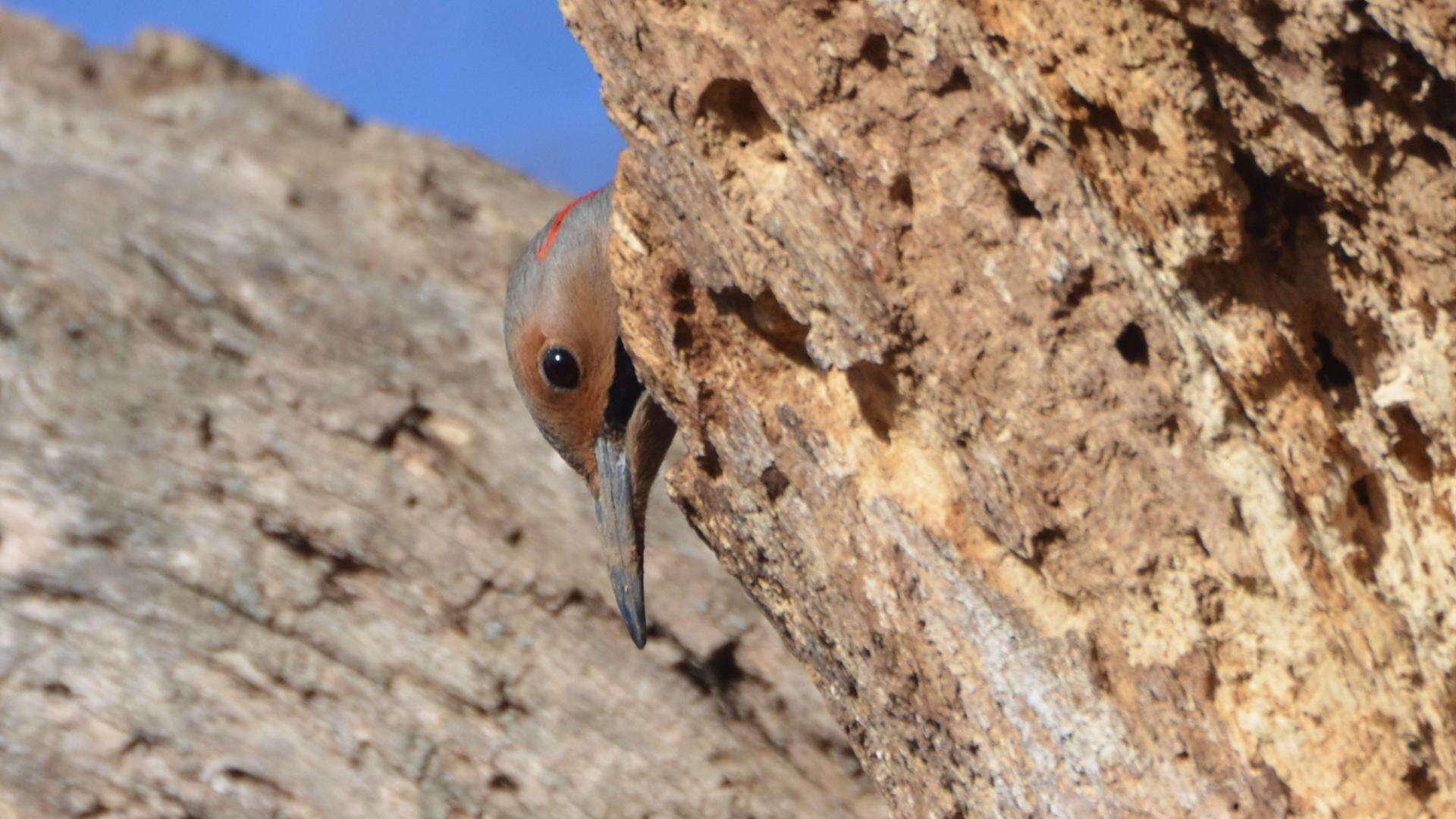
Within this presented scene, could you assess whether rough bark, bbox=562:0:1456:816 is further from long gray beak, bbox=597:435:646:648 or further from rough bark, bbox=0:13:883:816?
rough bark, bbox=0:13:883:816

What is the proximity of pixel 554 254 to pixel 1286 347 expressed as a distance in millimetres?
1801

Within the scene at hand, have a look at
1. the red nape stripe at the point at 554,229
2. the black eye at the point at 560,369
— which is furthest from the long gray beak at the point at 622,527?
the red nape stripe at the point at 554,229

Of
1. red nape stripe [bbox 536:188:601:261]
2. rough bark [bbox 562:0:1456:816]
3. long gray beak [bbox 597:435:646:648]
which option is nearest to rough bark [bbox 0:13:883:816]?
long gray beak [bbox 597:435:646:648]

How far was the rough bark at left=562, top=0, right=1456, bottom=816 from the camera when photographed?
5.64ft

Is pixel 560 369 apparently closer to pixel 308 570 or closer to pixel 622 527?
pixel 622 527

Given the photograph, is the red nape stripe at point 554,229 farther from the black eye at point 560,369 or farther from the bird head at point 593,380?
the black eye at point 560,369

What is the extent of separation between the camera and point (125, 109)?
6.79 metres

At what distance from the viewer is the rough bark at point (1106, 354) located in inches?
67.7

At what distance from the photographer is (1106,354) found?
1.89 meters

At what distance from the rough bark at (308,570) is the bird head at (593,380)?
1317 mm

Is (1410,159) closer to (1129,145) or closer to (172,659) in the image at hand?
(1129,145)

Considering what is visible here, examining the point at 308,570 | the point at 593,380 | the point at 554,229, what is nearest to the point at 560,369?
the point at 593,380

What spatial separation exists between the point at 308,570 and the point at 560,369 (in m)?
1.74

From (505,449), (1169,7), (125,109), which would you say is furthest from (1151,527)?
(125,109)
